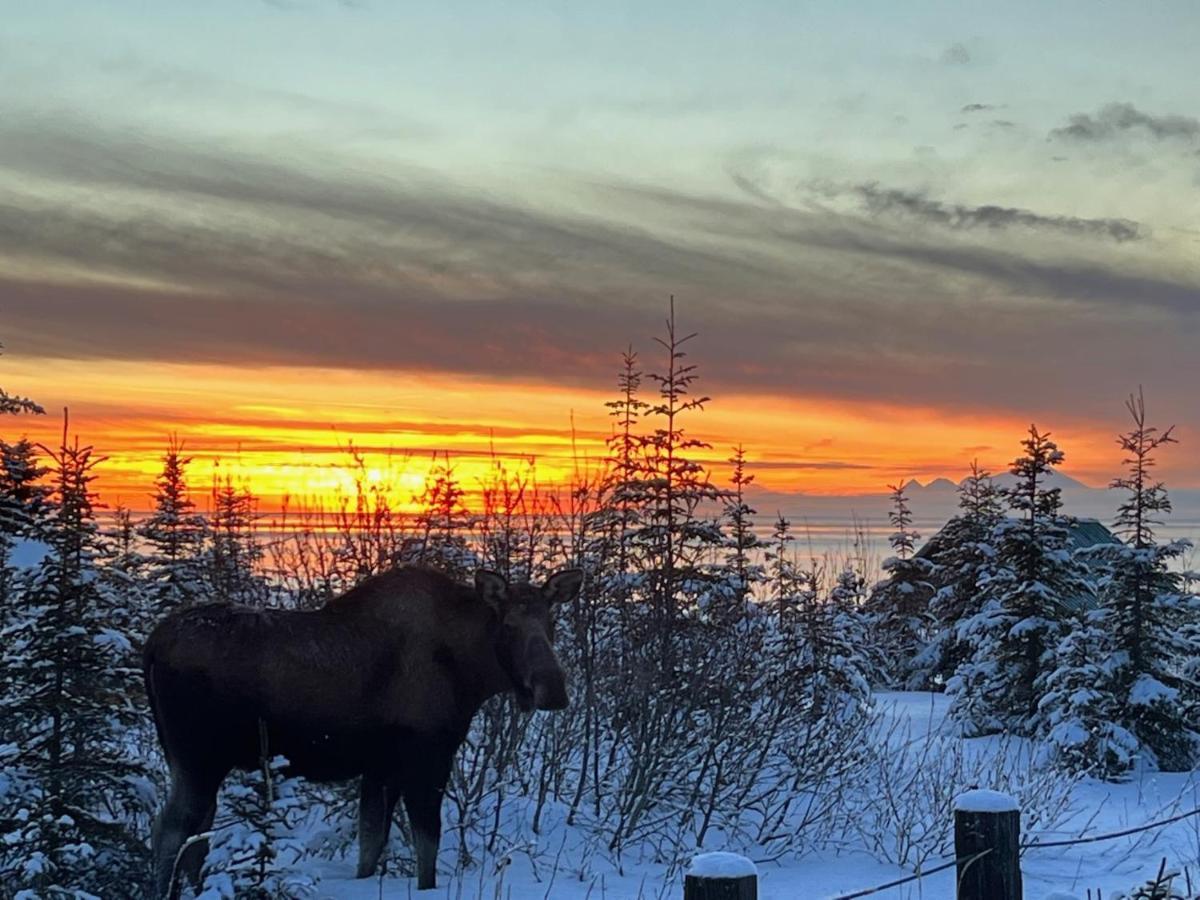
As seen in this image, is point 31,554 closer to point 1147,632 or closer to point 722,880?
point 722,880

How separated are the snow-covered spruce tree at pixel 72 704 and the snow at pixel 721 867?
4742 millimetres

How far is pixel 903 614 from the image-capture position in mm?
29141

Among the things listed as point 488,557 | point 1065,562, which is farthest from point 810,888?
point 1065,562

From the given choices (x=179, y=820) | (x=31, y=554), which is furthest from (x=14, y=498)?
(x=179, y=820)

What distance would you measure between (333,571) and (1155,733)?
12279mm

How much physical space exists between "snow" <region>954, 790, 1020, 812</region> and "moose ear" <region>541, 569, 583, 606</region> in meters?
3.17

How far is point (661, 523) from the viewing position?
1720 centimetres

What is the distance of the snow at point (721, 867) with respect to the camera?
159 inches

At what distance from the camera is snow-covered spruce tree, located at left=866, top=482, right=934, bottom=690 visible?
27.5 metres

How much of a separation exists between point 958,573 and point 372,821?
60.5 feet

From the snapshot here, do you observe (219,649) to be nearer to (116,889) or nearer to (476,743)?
(116,889)

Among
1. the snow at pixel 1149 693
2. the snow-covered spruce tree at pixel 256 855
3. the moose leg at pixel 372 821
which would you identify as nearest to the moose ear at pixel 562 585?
the moose leg at pixel 372 821

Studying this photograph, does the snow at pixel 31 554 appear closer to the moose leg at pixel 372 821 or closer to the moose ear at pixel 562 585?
the moose leg at pixel 372 821

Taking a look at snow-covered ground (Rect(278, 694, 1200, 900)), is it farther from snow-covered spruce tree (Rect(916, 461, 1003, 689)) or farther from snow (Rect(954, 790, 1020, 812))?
snow-covered spruce tree (Rect(916, 461, 1003, 689))
